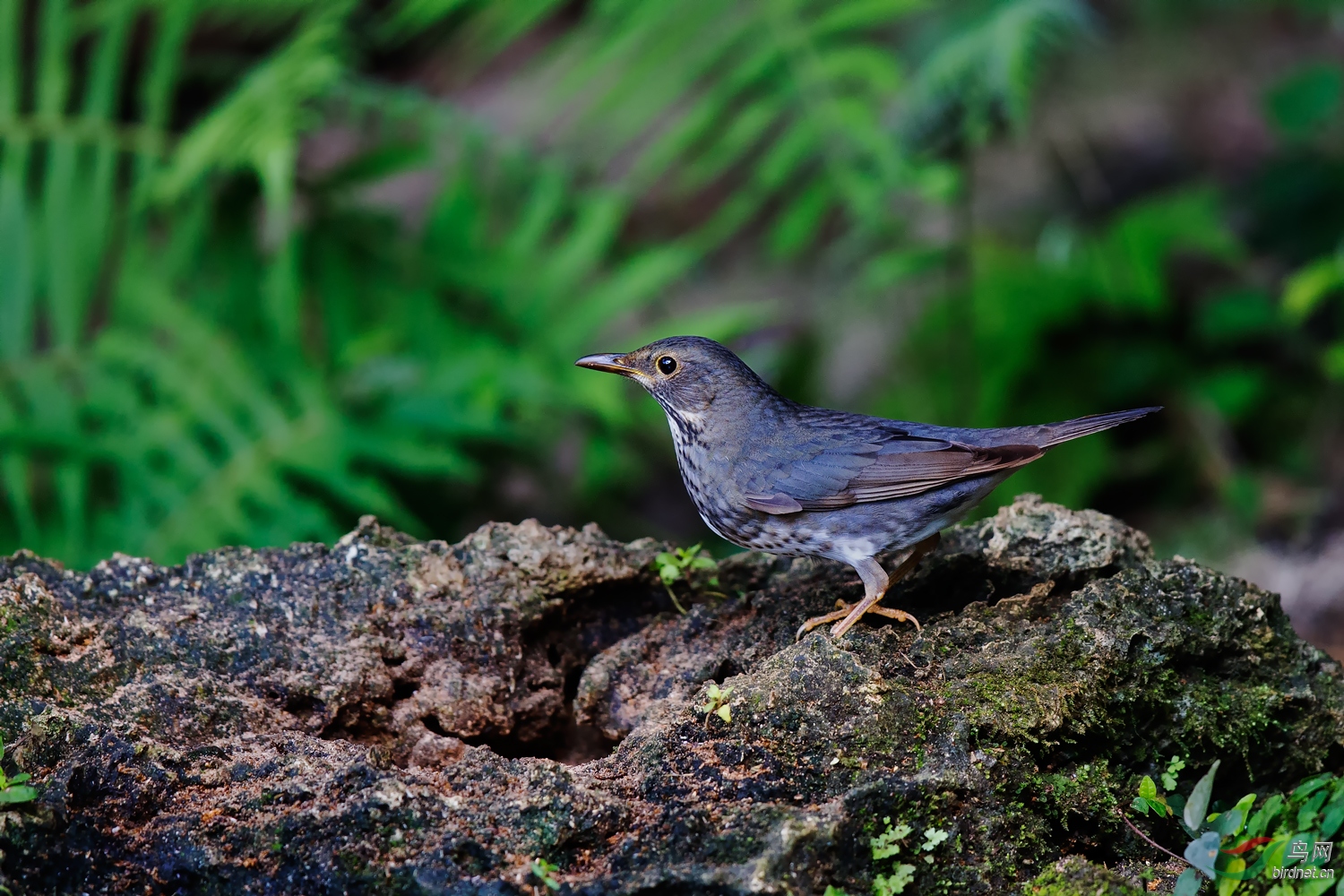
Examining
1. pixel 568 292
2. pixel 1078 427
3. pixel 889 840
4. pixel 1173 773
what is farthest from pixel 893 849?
pixel 568 292

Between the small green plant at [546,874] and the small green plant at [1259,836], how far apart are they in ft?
4.36

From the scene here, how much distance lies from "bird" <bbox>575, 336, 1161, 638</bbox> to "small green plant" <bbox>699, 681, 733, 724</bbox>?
0.48 meters

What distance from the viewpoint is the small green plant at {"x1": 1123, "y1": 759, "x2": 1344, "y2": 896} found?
2.57 metres

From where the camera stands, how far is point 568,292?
22.0 ft

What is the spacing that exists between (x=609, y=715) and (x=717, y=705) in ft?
1.91

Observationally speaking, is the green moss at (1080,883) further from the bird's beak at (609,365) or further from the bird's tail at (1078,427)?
the bird's beak at (609,365)

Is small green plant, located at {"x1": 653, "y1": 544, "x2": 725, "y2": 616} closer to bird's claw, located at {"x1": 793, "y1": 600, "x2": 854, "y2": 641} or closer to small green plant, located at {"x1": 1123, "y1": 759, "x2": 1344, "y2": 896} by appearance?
bird's claw, located at {"x1": 793, "y1": 600, "x2": 854, "y2": 641}

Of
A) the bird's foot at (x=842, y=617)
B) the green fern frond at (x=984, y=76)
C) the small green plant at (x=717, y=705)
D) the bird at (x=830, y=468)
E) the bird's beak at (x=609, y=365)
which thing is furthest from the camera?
the green fern frond at (x=984, y=76)

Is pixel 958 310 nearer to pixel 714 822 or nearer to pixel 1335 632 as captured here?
pixel 1335 632

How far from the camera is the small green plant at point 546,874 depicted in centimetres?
237

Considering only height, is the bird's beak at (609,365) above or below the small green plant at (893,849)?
above

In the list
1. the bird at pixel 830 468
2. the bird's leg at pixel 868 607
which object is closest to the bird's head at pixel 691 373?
the bird at pixel 830 468

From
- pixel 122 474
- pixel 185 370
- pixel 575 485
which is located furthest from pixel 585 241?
pixel 122 474

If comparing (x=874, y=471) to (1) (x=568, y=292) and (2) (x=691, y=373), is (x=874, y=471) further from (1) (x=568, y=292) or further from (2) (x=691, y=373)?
(1) (x=568, y=292)
